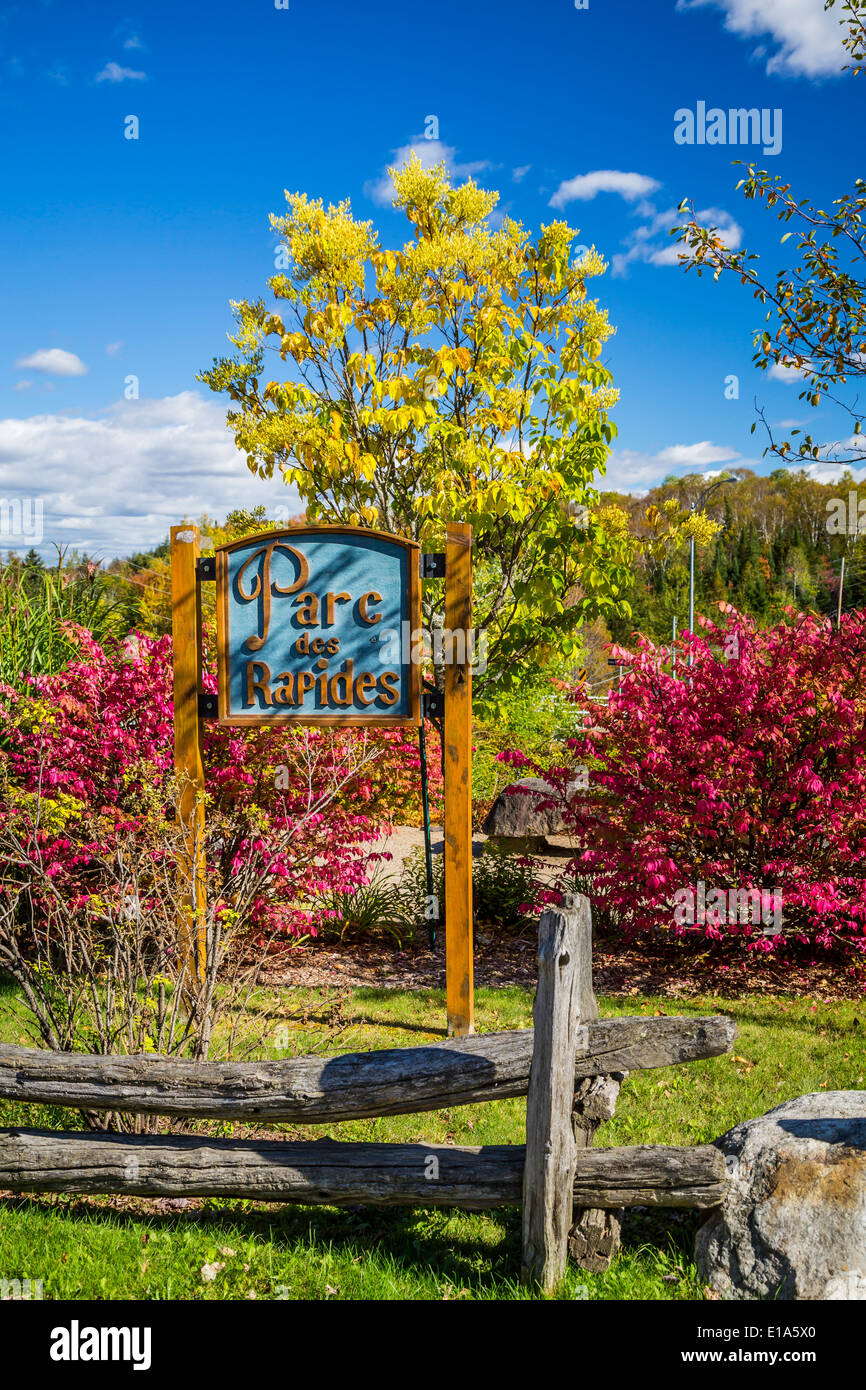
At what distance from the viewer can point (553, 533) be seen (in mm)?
7309

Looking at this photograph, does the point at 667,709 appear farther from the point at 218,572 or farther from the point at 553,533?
the point at 218,572

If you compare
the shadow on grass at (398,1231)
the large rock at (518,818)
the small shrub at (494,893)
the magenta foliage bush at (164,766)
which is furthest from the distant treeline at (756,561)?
the shadow on grass at (398,1231)

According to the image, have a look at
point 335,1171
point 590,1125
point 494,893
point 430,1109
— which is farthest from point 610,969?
point 335,1171

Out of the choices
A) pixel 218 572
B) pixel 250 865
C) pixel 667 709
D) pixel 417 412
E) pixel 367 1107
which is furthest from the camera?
pixel 417 412

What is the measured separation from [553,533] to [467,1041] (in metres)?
4.86

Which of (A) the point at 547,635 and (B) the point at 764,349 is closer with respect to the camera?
(B) the point at 764,349

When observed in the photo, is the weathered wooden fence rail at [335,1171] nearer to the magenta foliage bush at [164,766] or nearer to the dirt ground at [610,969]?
the magenta foliage bush at [164,766]

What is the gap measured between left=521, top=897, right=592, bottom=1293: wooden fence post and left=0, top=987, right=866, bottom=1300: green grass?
15cm

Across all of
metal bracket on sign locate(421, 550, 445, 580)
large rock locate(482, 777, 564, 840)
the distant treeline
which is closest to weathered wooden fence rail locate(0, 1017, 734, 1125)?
metal bracket on sign locate(421, 550, 445, 580)

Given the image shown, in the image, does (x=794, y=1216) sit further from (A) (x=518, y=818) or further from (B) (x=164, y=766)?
(A) (x=518, y=818)

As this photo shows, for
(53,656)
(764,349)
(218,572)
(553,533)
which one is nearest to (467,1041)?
(218,572)

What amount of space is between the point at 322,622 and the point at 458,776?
3.75 ft

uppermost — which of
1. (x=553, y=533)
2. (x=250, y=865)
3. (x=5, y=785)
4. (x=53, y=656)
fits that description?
(x=553, y=533)

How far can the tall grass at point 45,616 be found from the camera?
23.3 ft
